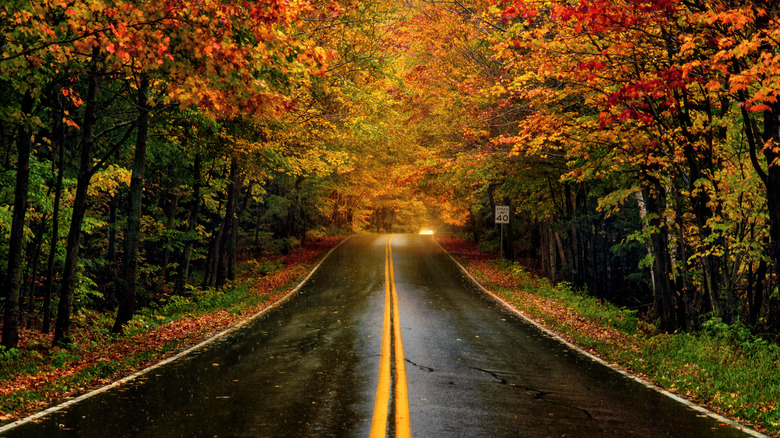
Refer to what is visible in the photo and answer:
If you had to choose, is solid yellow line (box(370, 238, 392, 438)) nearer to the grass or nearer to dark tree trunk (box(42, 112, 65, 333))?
the grass

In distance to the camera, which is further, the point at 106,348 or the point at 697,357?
the point at 106,348

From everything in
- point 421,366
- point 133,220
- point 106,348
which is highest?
point 133,220

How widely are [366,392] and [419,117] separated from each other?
67.5 ft

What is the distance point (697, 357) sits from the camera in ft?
30.0

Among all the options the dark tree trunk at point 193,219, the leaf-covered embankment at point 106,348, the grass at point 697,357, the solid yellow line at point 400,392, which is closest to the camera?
the solid yellow line at point 400,392

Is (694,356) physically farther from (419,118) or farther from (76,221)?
(419,118)

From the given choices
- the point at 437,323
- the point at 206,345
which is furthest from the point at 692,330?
the point at 206,345

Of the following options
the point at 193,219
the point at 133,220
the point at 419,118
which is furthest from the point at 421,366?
the point at 419,118

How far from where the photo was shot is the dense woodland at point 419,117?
7324mm

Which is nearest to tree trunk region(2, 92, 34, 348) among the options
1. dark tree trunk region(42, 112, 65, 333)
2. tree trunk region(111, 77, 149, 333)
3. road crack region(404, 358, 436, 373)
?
dark tree trunk region(42, 112, 65, 333)

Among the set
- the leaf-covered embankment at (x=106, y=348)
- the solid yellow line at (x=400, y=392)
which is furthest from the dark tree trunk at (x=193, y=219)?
the solid yellow line at (x=400, y=392)

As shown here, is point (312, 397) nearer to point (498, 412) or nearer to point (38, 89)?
point (498, 412)

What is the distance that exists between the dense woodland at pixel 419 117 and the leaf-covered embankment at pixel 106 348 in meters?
0.81

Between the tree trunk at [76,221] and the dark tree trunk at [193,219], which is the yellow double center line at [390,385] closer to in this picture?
the tree trunk at [76,221]
